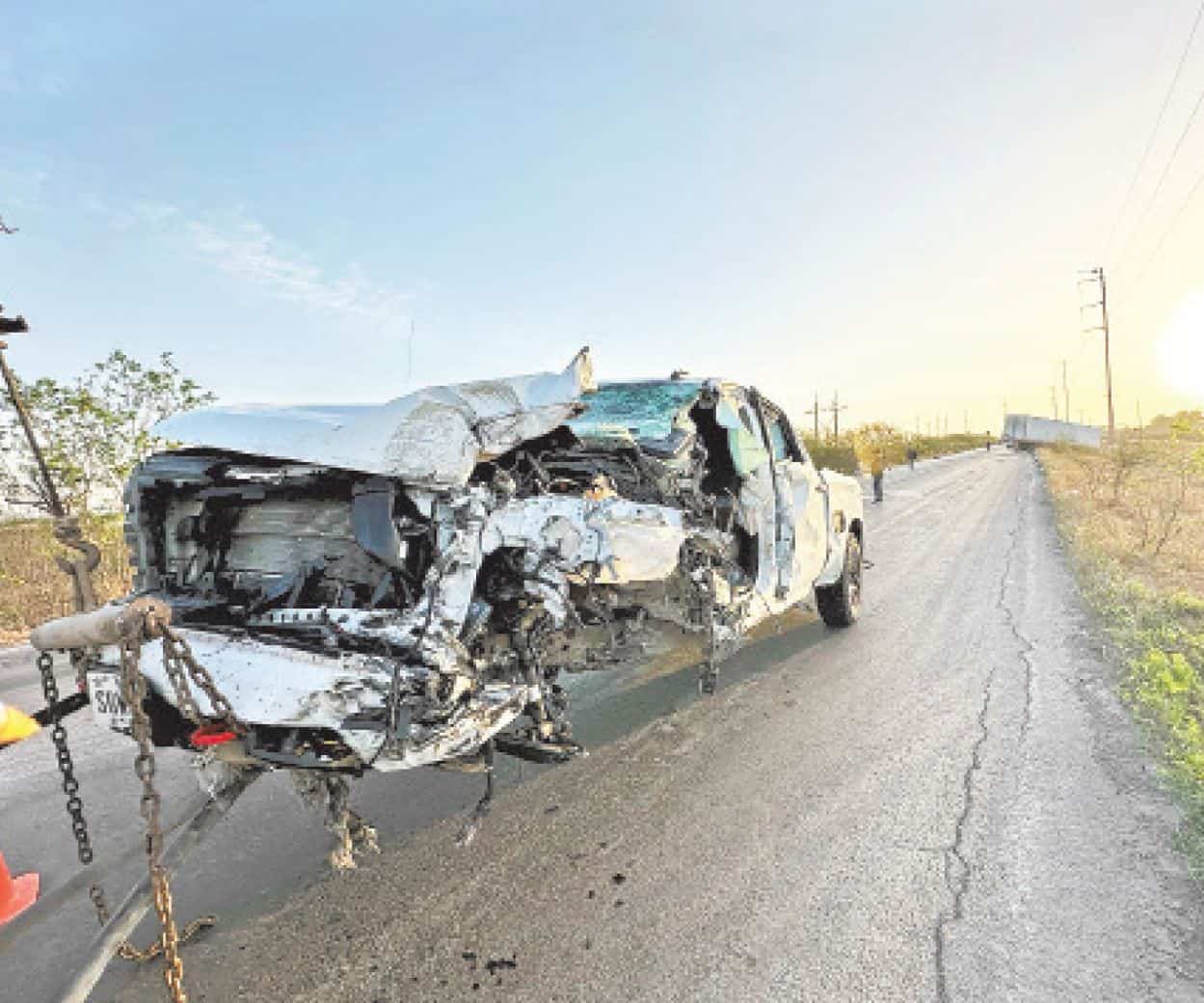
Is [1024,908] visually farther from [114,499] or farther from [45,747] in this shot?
[114,499]

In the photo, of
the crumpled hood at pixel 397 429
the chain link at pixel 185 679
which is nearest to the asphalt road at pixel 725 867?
the chain link at pixel 185 679

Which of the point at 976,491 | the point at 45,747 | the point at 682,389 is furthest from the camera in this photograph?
the point at 976,491

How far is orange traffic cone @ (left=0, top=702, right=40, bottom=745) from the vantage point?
8.98 feet

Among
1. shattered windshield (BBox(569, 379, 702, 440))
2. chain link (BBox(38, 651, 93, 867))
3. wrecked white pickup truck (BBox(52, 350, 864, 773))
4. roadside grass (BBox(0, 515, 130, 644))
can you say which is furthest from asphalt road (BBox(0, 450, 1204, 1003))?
roadside grass (BBox(0, 515, 130, 644))

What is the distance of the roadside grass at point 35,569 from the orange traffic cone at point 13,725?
8.06m

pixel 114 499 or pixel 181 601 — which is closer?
pixel 181 601

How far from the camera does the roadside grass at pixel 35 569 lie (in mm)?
9945

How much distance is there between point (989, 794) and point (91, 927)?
3.70 m

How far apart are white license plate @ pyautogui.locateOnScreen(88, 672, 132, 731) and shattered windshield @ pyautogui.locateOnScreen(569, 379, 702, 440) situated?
242 cm

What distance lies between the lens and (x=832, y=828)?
3.40m

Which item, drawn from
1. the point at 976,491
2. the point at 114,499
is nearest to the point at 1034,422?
the point at 976,491

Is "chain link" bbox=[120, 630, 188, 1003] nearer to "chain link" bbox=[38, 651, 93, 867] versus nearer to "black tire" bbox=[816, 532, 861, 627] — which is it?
"chain link" bbox=[38, 651, 93, 867]

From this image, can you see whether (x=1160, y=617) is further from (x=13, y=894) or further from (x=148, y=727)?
(x=13, y=894)

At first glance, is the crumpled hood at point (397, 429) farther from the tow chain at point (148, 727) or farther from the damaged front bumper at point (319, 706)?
the tow chain at point (148, 727)
